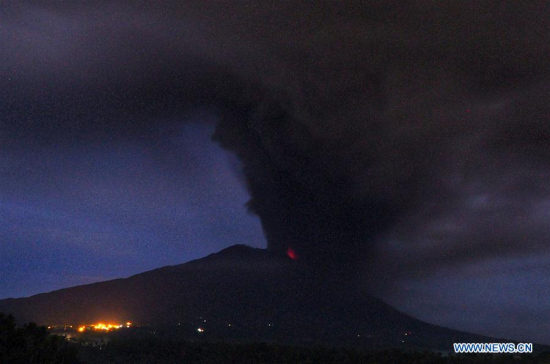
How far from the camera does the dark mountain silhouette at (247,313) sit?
141875mm

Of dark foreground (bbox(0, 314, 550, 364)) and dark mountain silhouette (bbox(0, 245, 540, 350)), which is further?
dark mountain silhouette (bbox(0, 245, 540, 350))

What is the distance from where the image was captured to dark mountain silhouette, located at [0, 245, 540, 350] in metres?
142

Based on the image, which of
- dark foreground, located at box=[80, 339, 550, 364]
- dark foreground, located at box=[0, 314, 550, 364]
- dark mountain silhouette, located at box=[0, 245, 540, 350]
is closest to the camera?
dark foreground, located at box=[0, 314, 550, 364]

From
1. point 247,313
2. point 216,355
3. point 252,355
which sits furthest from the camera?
point 247,313

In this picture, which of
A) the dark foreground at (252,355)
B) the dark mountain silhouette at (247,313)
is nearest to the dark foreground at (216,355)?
the dark foreground at (252,355)

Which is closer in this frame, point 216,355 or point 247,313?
point 216,355

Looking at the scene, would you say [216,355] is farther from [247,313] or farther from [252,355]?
[247,313]

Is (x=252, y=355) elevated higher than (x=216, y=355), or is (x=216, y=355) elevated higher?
(x=252, y=355)

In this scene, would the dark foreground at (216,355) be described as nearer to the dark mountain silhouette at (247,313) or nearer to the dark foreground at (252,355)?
the dark foreground at (252,355)

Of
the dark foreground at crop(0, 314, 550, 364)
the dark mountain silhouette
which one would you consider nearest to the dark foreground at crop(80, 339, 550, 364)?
the dark foreground at crop(0, 314, 550, 364)

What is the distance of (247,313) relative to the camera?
17288 centimetres

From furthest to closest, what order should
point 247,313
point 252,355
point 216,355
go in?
point 247,313, point 216,355, point 252,355

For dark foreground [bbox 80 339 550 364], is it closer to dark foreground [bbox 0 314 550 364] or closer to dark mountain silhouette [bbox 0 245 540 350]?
dark foreground [bbox 0 314 550 364]

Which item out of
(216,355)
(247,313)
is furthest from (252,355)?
(247,313)
